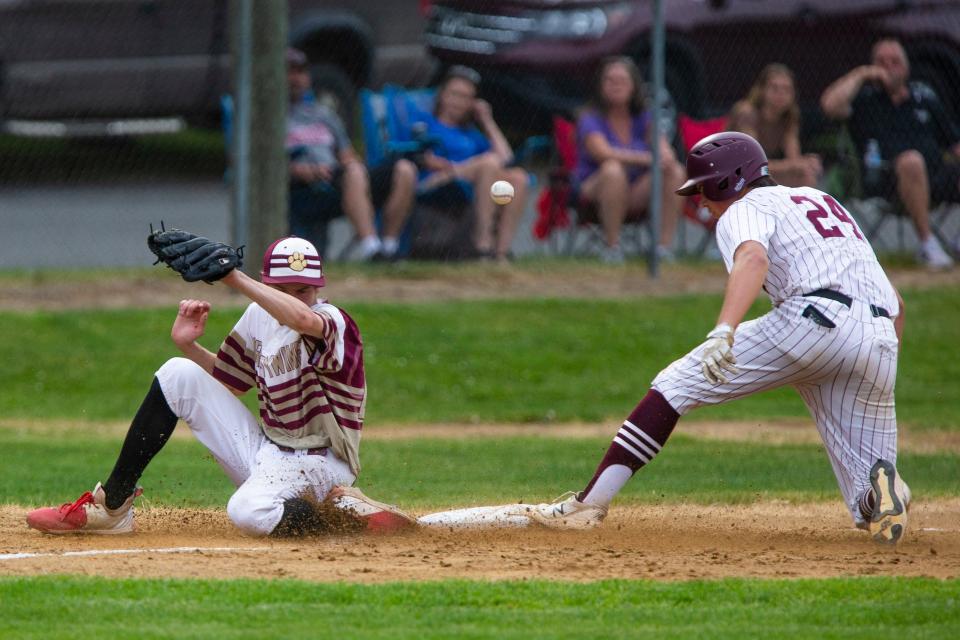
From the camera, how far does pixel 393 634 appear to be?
4.79m

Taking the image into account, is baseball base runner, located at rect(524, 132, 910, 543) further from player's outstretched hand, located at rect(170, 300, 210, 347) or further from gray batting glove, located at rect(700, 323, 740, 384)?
player's outstretched hand, located at rect(170, 300, 210, 347)

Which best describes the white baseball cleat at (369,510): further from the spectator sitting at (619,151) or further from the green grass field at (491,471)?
the spectator sitting at (619,151)

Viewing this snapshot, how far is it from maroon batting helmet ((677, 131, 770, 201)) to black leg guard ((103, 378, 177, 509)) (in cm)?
236

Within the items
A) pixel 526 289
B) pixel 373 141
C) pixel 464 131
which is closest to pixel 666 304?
pixel 526 289

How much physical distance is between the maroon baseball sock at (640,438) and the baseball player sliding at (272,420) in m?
0.95

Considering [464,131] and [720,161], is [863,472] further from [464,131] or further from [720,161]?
[464,131]

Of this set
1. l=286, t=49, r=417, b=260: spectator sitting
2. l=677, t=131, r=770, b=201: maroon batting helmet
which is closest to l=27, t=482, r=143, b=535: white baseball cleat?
l=677, t=131, r=770, b=201: maroon batting helmet

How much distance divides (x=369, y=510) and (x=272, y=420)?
56 cm

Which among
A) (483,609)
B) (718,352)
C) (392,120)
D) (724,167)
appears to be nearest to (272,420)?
(483,609)

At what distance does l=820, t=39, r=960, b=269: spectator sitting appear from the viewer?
12.9 m

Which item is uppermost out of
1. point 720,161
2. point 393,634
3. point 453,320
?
point 720,161

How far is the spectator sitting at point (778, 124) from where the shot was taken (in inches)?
496

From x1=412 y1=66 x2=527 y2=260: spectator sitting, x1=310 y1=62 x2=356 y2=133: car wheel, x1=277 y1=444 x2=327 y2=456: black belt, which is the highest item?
x1=310 y1=62 x2=356 y2=133: car wheel

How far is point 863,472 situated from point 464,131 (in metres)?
6.97
